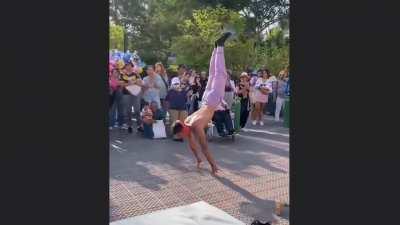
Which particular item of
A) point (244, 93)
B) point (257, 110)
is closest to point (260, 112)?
point (257, 110)

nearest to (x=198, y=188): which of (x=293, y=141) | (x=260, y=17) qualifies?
(x=293, y=141)

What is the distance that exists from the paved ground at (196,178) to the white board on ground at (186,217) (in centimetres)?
14

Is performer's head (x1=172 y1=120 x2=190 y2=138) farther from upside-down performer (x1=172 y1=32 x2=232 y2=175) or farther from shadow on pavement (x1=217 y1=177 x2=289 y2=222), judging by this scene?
shadow on pavement (x1=217 y1=177 x2=289 y2=222)

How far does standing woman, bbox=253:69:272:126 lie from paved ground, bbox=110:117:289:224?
2.47m

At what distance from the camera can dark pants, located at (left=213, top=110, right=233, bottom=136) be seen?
8.90m

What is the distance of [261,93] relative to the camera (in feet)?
36.9

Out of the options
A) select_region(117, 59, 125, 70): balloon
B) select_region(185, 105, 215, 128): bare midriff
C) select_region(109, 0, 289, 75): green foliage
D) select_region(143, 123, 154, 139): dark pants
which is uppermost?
select_region(109, 0, 289, 75): green foliage

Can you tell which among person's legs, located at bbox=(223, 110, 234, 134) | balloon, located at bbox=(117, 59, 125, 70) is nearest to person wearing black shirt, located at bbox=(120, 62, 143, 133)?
balloon, located at bbox=(117, 59, 125, 70)

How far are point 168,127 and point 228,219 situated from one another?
6.07 m

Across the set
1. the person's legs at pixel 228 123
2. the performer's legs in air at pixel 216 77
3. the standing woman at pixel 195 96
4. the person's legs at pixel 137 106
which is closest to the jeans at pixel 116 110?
the person's legs at pixel 137 106

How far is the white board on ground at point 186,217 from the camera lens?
420 centimetres

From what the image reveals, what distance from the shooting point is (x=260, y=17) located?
34656 mm

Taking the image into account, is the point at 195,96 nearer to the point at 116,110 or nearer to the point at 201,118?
the point at 116,110
